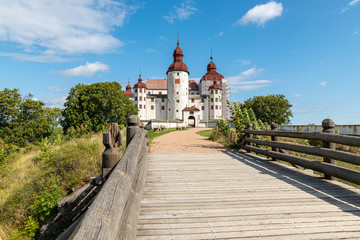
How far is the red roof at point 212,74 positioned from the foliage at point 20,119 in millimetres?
43208

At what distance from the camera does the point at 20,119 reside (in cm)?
2905

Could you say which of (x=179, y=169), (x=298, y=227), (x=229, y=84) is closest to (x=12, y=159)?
(x=179, y=169)

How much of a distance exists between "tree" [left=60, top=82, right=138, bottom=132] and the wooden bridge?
3005 centimetres

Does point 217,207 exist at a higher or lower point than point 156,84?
lower

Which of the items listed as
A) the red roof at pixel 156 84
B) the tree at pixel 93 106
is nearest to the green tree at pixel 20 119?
the tree at pixel 93 106

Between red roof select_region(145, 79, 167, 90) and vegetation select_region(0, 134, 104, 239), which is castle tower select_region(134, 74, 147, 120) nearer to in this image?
red roof select_region(145, 79, 167, 90)

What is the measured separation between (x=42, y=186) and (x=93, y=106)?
1128 inches

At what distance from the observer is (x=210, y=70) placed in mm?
63062

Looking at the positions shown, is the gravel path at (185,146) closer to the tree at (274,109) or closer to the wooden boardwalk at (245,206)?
the wooden boardwalk at (245,206)

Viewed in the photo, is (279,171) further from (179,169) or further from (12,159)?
(12,159)

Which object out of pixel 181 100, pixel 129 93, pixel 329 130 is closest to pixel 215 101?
pixel 181 100

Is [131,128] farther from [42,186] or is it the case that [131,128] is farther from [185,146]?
[185,146]

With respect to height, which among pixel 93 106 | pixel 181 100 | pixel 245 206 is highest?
pixel 181 100

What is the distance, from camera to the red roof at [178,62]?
170 ft
